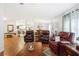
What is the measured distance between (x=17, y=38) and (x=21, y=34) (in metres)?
0.09

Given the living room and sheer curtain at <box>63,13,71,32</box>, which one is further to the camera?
sheer curtain at <box>63,13,71,32</box>

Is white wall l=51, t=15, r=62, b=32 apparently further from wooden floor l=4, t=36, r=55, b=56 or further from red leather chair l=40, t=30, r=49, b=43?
wooden floor l=4, t=36, r=55, b=56

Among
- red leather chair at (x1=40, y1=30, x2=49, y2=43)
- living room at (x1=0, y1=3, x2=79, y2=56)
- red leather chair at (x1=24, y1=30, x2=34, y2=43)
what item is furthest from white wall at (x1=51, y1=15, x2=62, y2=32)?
red leather chair at (x1=24, y1=30, x2=34, y2=43)

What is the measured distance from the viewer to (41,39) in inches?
75.5

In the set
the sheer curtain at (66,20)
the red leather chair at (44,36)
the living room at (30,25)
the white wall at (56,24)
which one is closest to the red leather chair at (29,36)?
the living room at (30,25)

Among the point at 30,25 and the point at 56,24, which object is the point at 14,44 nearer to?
the point at 30,25

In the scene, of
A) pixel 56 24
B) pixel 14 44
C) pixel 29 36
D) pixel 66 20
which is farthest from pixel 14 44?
pixel 66 20

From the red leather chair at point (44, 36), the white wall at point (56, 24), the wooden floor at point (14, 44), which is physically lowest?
the wooden floor at point (14, 44)

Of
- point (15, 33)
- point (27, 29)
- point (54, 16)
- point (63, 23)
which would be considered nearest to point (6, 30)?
point (15, 33)

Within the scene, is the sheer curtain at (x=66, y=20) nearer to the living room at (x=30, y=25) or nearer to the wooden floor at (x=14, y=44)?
the living room at (x=30, y=25)

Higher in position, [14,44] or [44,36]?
[44,36]

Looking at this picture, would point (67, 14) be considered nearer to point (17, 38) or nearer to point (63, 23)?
point (63, 23)

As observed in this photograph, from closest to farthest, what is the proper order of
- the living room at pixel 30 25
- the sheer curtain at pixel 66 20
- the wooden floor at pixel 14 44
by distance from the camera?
the living room at pixel 30 25
the wooden floor at pixel 14 44
the sheer curtain at pixel 66 20

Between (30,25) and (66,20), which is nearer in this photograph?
(30,25)
